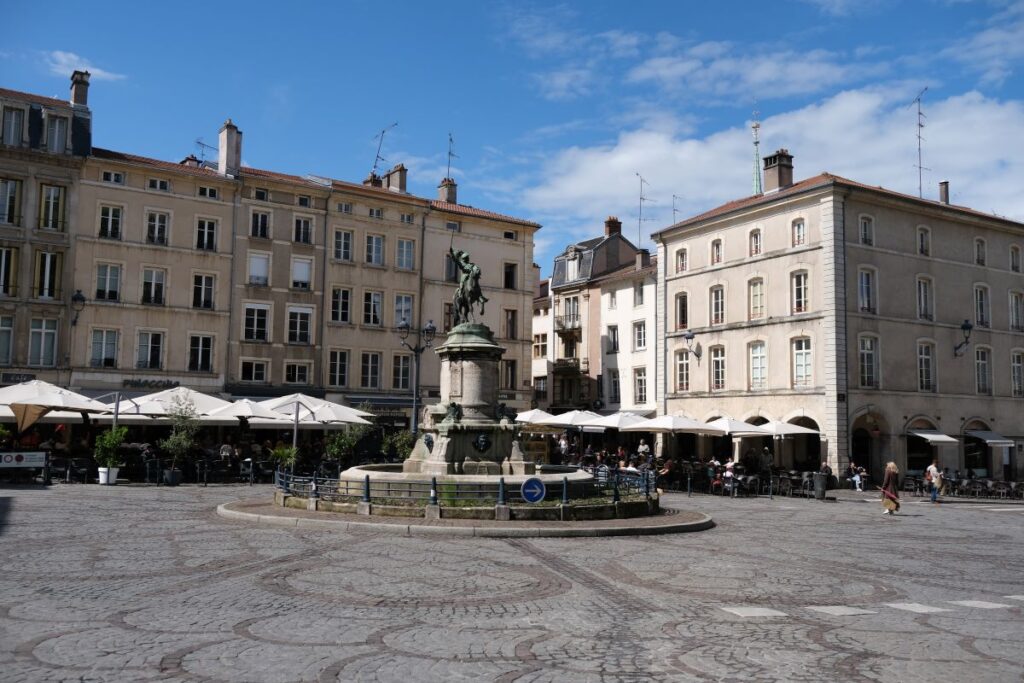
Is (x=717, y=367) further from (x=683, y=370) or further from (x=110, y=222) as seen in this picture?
(x=110, y=222)

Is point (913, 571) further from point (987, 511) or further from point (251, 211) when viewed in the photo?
point (251, 211)

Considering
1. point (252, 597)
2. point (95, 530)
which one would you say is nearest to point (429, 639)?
point (252, 597)

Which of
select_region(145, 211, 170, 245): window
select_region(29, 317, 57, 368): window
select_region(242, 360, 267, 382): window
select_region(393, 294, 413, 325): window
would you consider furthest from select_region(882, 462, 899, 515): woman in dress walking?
select_region(29, 317, 57, 368): window

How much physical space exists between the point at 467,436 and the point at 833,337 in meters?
20.6

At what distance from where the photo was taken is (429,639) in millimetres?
8305

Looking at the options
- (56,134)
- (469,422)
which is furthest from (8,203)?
(469,422)

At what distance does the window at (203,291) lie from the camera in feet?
132

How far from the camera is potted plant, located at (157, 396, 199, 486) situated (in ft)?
87.8

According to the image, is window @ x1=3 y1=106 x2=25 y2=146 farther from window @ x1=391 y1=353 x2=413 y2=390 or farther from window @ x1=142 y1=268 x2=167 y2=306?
window @ x1=391 y1=353 x2=413 y2=390

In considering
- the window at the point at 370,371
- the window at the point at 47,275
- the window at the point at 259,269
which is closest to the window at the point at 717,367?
the window at the point at 370,371

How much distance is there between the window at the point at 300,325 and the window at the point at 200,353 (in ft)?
11.9

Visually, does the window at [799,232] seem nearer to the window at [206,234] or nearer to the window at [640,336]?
the window at [640,336]

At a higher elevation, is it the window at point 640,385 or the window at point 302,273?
the window at point 302,273

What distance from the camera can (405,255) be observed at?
151 feet
